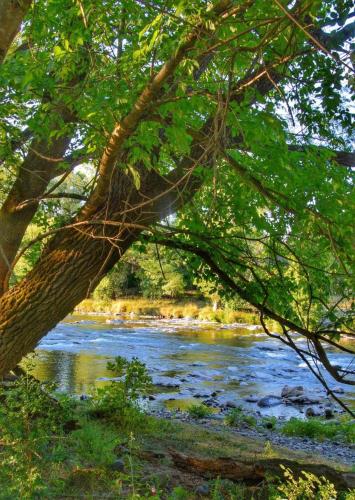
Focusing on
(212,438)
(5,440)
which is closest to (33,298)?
(5,440)

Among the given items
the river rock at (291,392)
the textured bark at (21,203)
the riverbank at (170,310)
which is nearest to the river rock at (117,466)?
the textured bark at (21,203)

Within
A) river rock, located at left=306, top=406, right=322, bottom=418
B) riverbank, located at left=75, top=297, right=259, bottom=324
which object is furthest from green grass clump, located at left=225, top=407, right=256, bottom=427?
riverbank, located at left=75, top=297, right=259, bottom=324

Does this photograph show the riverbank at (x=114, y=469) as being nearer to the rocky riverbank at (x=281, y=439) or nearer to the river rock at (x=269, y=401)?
the rocky riverbank at (x=281, y=439)

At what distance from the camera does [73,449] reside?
4.50 m

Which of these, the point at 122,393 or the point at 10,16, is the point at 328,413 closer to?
the point at 122,393

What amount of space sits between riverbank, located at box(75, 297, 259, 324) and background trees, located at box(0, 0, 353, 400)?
27.5 m

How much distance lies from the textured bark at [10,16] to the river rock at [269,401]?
11.6 meters

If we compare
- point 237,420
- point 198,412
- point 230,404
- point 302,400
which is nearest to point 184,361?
point 302,400

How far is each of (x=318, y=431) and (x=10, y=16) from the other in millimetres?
9262

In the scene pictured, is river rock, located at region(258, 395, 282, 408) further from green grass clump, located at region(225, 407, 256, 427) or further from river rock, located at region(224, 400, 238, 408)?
green grass clump, located at region(225, 407, 256, 427)

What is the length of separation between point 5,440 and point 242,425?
21.7 ft

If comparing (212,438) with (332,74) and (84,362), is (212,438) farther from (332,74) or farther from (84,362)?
(84,362)

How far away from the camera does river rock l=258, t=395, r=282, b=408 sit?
40.8ft

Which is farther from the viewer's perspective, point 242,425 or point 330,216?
point 242,425
